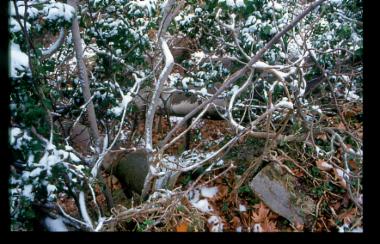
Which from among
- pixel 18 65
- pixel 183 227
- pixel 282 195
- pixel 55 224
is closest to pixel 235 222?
pixel 282 195

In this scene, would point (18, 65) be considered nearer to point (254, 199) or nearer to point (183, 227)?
point (183, 227)

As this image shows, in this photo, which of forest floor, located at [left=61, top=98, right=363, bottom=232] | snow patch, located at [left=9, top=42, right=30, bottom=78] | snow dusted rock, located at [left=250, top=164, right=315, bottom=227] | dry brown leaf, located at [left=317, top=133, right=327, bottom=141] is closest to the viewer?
snow patch, located at [left=9, top=42, right=30, bottom=78]

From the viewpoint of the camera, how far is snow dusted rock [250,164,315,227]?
256 cm

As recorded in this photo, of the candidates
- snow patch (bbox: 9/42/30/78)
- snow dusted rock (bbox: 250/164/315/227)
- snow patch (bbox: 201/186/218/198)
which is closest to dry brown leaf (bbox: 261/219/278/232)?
snow dusted rock (bbox: 250/164/315/227)

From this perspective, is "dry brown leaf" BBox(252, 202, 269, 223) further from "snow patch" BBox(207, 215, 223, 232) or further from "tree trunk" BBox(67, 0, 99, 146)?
"tree trunk" BBox(67, 0, 99, 146)

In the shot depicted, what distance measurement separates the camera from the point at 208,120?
3668 mm

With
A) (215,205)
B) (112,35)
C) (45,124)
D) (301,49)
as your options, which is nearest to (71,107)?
(112,35)

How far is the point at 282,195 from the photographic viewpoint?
8.71ft

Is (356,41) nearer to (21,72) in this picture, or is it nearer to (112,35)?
(112,35)

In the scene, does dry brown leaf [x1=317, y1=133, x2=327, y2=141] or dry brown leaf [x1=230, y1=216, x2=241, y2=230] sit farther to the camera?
dry brown leaf [x1=317, y1=133, x2=327, y2=141]

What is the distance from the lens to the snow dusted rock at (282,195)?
256cm

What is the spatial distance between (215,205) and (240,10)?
1463 millimetres

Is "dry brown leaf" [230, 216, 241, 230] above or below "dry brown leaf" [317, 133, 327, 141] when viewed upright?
below

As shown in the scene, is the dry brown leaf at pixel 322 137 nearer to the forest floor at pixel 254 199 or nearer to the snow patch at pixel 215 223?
the forest floor at pixel 254 199
